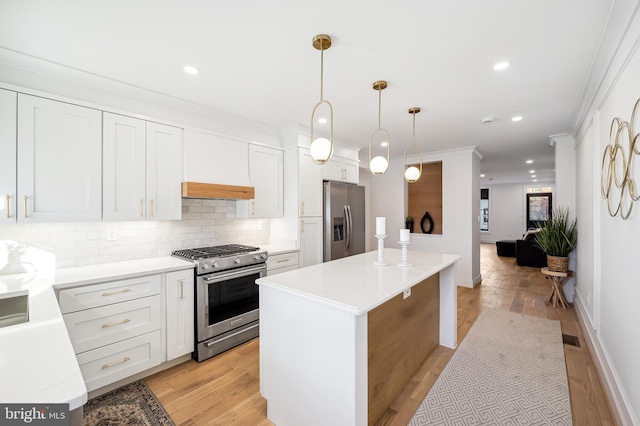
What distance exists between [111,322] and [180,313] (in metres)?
0.50

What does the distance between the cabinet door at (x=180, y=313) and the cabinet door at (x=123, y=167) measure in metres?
0.67

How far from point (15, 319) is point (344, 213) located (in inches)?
130

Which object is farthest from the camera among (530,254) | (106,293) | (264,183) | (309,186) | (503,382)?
(530,254)

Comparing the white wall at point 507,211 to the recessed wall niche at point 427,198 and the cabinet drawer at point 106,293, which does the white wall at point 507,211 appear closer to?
the recessed wall niche at point 427,198

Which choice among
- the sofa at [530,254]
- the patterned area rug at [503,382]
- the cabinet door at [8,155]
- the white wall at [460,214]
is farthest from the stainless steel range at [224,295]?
the sofa at [530,254]

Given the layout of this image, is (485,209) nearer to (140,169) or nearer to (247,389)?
(247,389)

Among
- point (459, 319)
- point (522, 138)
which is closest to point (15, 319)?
point (459, 319)

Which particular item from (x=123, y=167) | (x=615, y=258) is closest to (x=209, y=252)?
(x=123, y=167)

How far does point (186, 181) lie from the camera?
287 cm

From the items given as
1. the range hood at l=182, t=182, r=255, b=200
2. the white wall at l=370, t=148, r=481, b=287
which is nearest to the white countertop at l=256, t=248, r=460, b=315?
the range hood at l=182, t=182, r=255, b=200

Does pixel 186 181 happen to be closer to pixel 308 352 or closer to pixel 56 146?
pixel 56 146

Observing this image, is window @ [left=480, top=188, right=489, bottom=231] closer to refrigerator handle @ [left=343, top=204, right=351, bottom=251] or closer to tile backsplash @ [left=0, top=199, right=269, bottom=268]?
refrigerator handle @ [left=343, top=204, right=351, bottom=251]

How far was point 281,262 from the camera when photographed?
3.39 metres

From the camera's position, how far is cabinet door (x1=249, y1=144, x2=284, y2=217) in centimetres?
348
